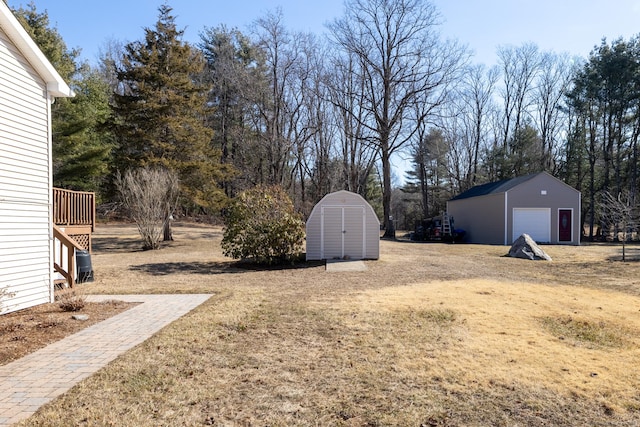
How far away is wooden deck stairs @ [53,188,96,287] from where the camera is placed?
9070mm

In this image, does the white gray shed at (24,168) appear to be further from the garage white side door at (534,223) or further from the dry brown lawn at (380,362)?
the garage white side door at (534,223)

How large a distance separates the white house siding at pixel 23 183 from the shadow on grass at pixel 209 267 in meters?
4.72

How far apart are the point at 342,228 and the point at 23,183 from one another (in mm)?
9835

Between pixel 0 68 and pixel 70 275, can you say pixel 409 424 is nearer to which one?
pixel 0 68

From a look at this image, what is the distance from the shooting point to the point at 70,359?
4535 millimetres

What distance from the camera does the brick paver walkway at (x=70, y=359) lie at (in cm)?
350

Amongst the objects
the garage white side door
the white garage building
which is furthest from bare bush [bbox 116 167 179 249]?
the garage white side door

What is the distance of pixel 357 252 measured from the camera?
587 inches

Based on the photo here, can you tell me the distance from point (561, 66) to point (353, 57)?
66.1ft

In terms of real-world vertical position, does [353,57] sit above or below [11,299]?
above

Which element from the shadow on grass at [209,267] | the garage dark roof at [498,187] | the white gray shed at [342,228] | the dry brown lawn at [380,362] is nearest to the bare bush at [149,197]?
the shadow on grass at [209,267]

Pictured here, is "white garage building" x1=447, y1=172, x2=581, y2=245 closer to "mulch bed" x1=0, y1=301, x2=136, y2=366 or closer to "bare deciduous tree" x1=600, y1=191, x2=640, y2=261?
"bare deciduous tree" x1=600, y1=191, x2=640, y2=261

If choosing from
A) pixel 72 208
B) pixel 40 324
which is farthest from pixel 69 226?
pixel 40 324

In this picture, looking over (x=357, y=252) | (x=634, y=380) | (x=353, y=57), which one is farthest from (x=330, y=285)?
(x=353, y=57)
